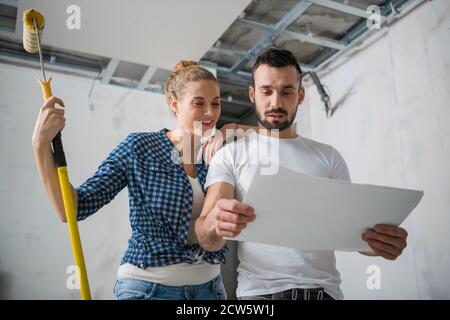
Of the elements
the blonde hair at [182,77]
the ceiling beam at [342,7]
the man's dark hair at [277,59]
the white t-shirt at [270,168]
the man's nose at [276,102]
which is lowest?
the white t-shirt at [270,168]

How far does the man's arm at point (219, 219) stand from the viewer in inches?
30.8

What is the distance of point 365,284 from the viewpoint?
9.30ft

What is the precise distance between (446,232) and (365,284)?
0.78 metres

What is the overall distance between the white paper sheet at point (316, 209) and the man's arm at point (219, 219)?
3cm

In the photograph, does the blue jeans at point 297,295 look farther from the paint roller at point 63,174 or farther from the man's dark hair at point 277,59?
the man's dark hair at point 277,59

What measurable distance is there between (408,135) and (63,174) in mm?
2363

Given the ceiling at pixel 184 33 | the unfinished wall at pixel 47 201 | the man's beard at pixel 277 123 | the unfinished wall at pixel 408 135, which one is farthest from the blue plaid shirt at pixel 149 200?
the unfinished wall at pixel 47 201

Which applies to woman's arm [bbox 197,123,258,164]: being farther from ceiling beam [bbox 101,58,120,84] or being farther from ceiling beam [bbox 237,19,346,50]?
ceiling beam [bbox 101,58,120,84]

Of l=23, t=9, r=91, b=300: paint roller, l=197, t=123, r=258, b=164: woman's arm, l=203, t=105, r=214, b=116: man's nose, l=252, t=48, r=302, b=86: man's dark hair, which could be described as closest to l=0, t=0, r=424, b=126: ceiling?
l=252, t=48, r=302, b=86: man's dark hair

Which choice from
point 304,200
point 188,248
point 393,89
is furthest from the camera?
point 393,89

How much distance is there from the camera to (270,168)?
94 cm

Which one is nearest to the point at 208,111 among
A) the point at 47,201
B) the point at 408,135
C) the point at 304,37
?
the point at 408,135
